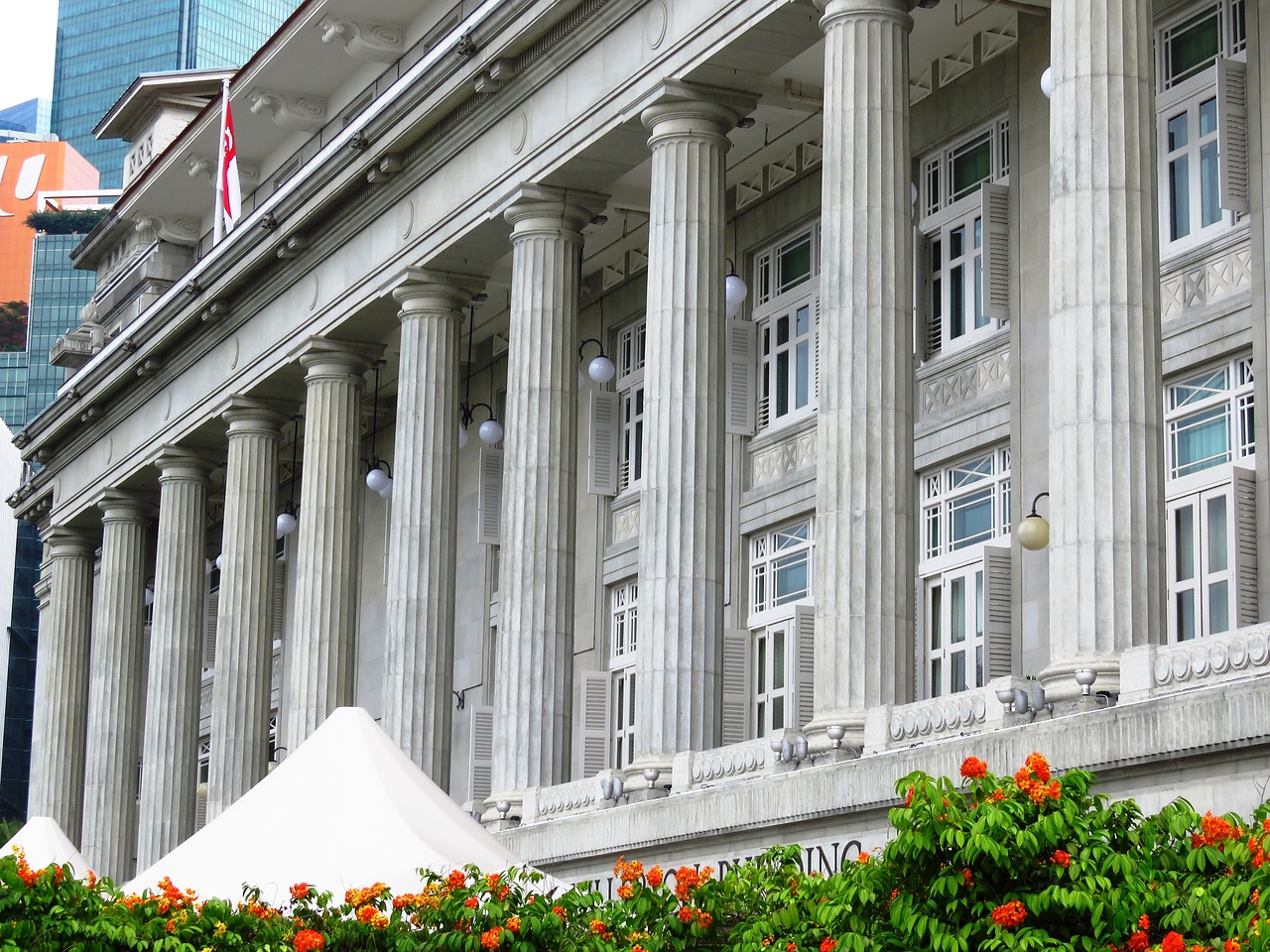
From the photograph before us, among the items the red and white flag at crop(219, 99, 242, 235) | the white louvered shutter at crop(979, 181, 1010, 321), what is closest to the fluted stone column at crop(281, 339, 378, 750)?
the red and white flag at crop(219, 99, 242, 235)

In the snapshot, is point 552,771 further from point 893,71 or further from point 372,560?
point 372,560

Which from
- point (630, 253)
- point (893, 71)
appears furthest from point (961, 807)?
point (630, 253)

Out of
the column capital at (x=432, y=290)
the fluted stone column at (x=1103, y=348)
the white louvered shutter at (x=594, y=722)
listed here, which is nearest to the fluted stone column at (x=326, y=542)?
the column capital at (x=432, y=290)

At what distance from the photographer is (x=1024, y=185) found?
27141 mm

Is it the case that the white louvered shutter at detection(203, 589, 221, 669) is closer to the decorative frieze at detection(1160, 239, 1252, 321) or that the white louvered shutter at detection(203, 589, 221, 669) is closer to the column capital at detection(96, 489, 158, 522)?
the column capital at detection(96, 489, 158, 522)

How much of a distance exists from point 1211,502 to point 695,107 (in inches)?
340

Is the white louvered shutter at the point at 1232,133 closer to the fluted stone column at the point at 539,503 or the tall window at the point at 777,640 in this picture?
the tall window at the point at 777,640

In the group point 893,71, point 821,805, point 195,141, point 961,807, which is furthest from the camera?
point 195,141

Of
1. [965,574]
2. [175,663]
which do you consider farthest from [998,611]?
[175,663]

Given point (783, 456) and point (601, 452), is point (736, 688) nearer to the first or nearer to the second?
point (783, 456)

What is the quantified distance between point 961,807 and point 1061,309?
8829 mm

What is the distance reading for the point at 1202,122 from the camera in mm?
24422

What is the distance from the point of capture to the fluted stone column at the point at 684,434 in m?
25.5

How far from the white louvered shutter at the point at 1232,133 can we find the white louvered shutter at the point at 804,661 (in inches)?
382
